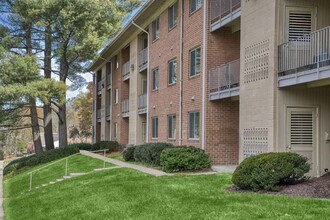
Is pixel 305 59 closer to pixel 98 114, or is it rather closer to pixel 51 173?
pixel 51 173

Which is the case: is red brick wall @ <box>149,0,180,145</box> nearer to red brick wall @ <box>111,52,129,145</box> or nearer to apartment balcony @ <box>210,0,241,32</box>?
apartment balcony @ <box>210,0,241,32</box>

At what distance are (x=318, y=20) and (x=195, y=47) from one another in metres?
7.19

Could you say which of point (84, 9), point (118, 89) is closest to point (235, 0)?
point (84, 9)

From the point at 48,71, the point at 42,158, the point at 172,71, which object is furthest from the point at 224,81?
the point at 48,71

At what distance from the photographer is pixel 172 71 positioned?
23969mm

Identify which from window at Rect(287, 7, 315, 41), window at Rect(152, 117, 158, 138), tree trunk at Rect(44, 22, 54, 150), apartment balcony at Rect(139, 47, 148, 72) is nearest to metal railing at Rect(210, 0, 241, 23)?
window at Rect(287, 7, 315, 41)

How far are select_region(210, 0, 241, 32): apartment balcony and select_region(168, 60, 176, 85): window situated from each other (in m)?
4.96

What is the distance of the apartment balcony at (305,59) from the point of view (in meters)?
12.1

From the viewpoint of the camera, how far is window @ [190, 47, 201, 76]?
20344 millimetres

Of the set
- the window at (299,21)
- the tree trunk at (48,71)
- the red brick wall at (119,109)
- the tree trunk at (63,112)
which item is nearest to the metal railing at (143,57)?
the red brick wall at (119,109)

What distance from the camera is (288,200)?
30.3 ft

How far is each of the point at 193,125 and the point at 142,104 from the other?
Answer: 32.8 feet

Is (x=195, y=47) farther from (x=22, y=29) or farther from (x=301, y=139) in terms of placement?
(x=22, y=29)

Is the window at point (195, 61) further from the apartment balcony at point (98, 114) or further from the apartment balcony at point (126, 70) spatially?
the apartment balcony at point (98, 114)
